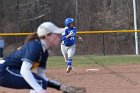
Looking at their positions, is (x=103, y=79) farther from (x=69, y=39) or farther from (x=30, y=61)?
(x=30, y=61)

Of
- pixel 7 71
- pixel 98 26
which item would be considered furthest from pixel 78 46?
pixel 7 71

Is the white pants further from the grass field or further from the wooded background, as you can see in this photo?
the wooded background

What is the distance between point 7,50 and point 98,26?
45.7ft

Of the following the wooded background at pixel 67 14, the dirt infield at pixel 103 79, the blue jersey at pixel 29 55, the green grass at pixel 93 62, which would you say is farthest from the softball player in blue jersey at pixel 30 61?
the wooded background at pixel 67 14

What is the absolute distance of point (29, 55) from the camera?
635 cm

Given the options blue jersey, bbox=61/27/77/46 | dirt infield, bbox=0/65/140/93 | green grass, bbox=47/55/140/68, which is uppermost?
blue jersey, bbox=61/27/77/46

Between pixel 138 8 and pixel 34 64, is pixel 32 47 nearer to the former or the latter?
pixel 34 64

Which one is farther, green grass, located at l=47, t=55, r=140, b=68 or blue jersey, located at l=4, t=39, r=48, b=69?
green grass, located at l=47, t=55, r=140, b=68

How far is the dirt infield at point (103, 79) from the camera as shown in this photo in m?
12.4

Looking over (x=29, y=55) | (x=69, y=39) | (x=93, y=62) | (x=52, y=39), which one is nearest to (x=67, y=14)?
(x=93, y=62)

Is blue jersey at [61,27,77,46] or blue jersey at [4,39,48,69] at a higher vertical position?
blue jersey at [4,39,48,69]

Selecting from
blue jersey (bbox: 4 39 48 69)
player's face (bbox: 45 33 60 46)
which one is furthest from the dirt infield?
player's face (bbox: 45 33 60 46)

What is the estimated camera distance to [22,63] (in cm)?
651

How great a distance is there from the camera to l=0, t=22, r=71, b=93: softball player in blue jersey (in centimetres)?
631
